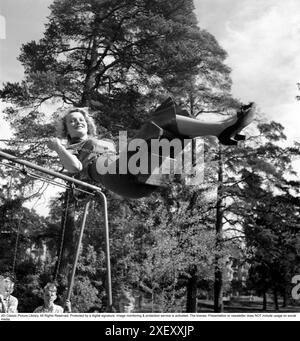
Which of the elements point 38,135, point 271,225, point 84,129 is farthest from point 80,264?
point 84,129

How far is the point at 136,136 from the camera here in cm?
234

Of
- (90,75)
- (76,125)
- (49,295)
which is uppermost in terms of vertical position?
(90,75)

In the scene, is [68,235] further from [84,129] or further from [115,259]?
[84,129]

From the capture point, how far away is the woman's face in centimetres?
293

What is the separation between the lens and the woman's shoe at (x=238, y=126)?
2182 mm

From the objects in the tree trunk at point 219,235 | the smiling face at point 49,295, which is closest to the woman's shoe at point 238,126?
the smiling face at point 49,295

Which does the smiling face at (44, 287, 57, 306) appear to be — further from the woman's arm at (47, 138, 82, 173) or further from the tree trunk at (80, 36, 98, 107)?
the tree trunk at (80, 36, 98, 107)

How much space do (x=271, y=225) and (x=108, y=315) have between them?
1780cm

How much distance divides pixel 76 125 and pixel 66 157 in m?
0.40

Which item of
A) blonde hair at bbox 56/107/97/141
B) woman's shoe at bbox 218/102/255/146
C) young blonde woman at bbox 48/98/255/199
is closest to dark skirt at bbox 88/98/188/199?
young blonde woman at bbox 48/98/255/199

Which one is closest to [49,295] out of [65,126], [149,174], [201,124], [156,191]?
[65,126]

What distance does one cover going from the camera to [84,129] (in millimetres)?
2957

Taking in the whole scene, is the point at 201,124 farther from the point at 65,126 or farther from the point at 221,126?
the point at 65,126
